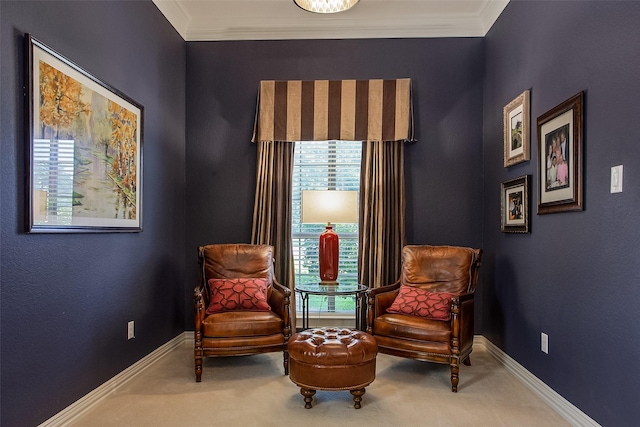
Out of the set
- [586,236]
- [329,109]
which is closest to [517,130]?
[586,236]

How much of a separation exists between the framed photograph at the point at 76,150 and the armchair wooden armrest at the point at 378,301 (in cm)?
192

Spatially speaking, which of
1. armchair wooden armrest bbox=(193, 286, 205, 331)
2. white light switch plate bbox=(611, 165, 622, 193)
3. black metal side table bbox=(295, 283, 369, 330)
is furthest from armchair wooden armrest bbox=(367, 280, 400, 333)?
white light switch plate bbox=(611, 165, 622, 193)

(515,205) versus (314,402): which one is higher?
(515,205)

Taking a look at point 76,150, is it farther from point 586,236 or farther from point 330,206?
point 586,236

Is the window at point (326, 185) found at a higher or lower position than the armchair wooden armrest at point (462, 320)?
higher

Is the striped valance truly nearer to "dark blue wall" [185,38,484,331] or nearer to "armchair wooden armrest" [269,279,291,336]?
"dark blue wall" [185,38,484,331]

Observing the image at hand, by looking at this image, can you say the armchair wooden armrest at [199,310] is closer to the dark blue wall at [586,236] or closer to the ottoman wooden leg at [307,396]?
the ottoman wooden leg at [307,396]

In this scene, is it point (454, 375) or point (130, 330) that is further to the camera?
point (130, 330)

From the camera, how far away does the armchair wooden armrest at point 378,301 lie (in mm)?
3242

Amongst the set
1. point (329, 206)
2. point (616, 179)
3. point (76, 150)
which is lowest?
point (329, 206)

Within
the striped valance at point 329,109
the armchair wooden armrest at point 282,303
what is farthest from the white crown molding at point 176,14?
the armchair wooden armrest at point 282,303

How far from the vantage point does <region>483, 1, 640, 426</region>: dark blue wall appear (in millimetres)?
2016

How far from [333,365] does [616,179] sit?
73.5 inches

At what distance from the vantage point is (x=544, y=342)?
279cm
